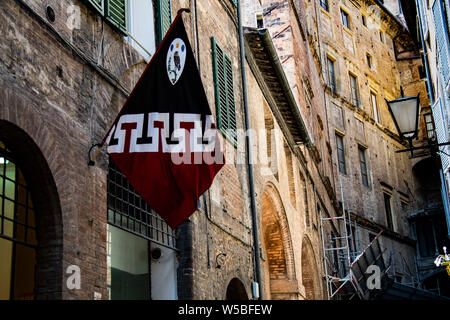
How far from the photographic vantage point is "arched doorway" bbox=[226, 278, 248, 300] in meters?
12.3

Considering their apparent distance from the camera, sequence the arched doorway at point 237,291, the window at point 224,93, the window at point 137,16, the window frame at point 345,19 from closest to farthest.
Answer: the window at point 137,16 → the arched doorway at point 237,291 → the window at point 224,93 → the window frame at point 345,19

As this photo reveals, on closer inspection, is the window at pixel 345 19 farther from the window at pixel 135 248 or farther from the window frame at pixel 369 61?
the window at pixel 135 248

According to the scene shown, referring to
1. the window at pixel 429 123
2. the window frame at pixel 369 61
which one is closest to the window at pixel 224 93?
the window frame at pixel 369 61

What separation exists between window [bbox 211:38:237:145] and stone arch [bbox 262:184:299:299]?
3.93 metres

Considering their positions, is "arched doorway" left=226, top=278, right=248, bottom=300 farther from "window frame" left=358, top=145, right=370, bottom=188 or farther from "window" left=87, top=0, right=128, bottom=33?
"window frame" left=358, top=145, right=370, bottom=188

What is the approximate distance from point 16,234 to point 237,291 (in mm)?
6132

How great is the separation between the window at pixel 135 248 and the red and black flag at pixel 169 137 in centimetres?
118

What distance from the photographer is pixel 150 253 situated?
32.0 feet

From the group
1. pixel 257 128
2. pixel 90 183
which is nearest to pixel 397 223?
pixel 257 128

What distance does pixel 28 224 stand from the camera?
7043mm

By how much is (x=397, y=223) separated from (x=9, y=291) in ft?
106

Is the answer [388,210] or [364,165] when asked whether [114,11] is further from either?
[388,210]

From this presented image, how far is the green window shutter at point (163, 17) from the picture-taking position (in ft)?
34.1

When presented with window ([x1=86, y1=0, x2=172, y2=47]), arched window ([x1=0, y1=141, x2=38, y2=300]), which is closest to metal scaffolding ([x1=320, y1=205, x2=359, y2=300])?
window ([x1=86, y1=0, x2=172, y2=47])
